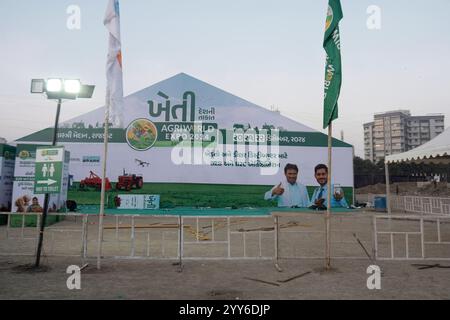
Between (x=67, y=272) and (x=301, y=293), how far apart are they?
180 inches

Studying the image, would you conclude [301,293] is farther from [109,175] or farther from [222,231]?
[109,175]

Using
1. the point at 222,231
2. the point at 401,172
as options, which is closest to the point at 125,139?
the point at 222,231

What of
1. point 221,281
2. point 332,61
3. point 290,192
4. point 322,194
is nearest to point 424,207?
point 322,194

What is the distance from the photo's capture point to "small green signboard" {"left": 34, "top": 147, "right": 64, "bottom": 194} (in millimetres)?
7398

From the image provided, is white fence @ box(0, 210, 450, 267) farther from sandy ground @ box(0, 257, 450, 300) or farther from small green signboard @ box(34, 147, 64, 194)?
small green signboard @ box(34, 147, 64, 194)

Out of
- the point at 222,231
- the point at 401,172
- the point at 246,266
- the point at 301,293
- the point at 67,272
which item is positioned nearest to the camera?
the point at 301,293

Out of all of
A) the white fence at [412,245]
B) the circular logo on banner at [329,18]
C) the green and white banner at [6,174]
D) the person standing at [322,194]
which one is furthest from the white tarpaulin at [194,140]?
the circular logo on banner at [329,18]

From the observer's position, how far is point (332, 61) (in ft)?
24.8

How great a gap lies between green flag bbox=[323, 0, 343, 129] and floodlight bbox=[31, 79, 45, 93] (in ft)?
20.1

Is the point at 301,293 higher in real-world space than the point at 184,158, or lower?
lower

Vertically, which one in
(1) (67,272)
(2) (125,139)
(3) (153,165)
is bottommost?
(1) (67,272)

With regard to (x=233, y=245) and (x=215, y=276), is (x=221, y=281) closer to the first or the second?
(x=215, y=276)

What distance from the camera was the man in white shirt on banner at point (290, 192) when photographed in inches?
974

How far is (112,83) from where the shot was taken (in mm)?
7832
